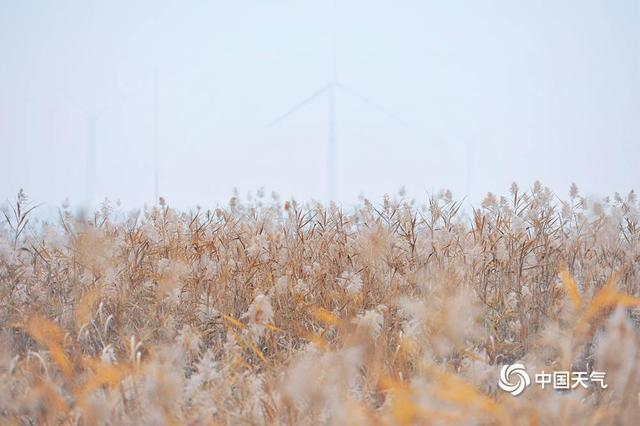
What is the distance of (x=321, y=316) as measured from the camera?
3.09 meters

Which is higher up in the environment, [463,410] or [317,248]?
[317,248]

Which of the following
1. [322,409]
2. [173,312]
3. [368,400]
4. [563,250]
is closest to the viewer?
[322,409]

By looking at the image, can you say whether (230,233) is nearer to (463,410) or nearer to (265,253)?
(265,253)

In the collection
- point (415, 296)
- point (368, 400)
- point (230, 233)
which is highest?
point (230, 233)

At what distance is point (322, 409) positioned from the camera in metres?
2.17

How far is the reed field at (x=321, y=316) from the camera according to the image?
2057mm

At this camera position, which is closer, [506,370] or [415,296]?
[506,370]

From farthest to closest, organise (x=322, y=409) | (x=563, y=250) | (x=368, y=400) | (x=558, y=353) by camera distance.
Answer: (x=563, y=250) → (x=558, y=353) → (x=368, y=400) → (x=322, y=409)

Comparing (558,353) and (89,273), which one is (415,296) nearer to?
(558,353)

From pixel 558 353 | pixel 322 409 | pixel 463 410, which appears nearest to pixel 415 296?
pixel 558 353

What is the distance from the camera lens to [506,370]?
2.56 m

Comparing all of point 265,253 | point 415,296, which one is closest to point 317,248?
point 265,253

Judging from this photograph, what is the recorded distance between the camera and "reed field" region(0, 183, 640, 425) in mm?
2057

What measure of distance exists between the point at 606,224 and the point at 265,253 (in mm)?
1960
